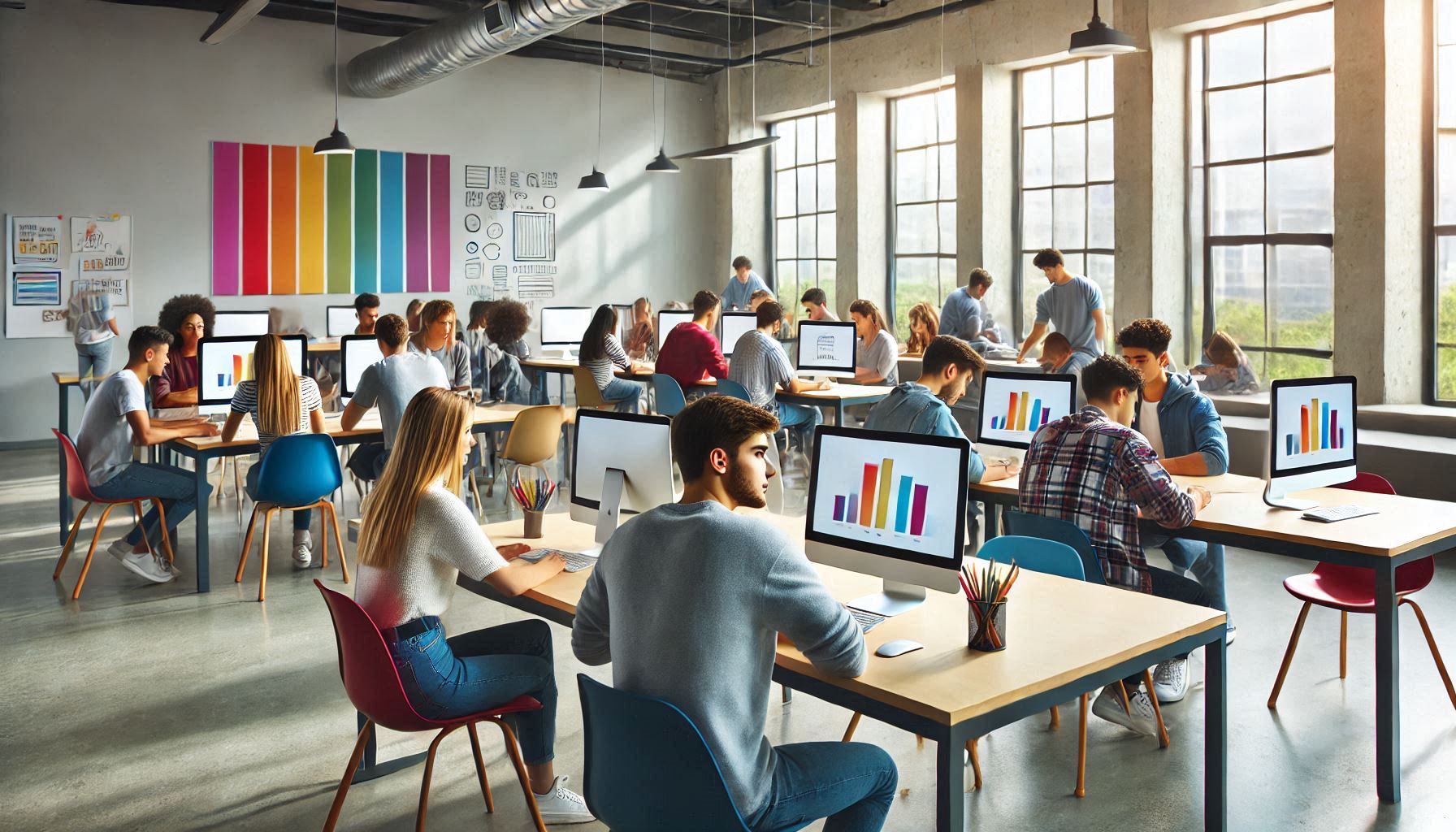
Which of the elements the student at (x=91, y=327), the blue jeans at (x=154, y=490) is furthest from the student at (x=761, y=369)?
the student at (x=91, y=327)

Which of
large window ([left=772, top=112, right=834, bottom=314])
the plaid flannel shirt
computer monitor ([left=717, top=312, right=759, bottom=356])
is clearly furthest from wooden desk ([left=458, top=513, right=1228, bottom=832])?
large window ([left=772, top=112, right=834, bottom=314])

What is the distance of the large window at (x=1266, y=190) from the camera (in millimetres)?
7609

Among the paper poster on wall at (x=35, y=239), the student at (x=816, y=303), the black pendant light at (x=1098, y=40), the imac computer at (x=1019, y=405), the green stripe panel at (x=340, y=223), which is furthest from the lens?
the green stripe panel at (x=340, y=223)

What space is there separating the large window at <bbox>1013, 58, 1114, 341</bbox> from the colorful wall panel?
5.62m

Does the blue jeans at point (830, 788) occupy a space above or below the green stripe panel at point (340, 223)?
below

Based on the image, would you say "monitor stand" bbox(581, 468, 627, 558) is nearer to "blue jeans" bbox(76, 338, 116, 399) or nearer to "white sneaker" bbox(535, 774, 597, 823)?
"white sneaker" bbox(535, 774, 597, 823)

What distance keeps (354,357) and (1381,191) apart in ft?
20.1

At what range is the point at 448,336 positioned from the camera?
6625mm

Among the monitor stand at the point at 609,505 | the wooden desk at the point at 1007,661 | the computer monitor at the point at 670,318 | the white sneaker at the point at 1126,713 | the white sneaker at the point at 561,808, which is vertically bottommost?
the white sneaker at the point at 561,808

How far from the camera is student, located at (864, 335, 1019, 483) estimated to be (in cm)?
399

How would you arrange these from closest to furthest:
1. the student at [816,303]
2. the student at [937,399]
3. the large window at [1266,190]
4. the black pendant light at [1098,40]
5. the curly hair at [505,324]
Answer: the student at [937,399], the black pendant light at [1098,40], the large window at [1266,190], the curly hair at [505,324], the student at [816,303]

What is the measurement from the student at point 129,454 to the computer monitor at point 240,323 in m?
4.35

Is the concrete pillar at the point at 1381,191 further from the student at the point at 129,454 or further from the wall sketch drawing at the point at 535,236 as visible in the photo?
the wall sketch drawing at the point at 535,236

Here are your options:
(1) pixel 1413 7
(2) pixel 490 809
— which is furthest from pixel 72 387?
(1) pixel 1413 7
